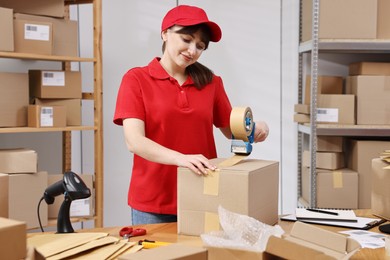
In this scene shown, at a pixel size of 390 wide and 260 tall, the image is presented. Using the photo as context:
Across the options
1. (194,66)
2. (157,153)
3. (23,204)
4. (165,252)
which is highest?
(194,66)

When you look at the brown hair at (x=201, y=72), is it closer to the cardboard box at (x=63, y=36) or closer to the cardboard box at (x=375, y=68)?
the cardboard box at (x=63, y=36)

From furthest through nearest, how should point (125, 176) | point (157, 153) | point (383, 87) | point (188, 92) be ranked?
point (125, 176)
point (383, 87)
point (188, 92)
point (157, 153)

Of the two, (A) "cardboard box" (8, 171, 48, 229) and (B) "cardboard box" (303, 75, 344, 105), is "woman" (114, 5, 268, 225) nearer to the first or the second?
(A) "cardboard box" (8, 171, 48, 229)

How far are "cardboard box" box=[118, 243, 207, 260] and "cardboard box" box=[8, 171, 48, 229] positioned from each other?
71.3 inches

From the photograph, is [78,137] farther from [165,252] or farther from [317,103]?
[165,252]

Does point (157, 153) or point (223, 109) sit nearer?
point (157, 153)

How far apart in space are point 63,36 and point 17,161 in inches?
29.9

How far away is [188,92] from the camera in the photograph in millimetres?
1940

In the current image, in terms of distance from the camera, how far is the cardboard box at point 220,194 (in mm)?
1441

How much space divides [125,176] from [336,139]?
1.40m

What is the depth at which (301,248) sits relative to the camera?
1.05m

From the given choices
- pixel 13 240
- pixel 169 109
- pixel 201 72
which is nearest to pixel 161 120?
pixel 169 109

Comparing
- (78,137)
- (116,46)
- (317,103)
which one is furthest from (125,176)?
(317,103)

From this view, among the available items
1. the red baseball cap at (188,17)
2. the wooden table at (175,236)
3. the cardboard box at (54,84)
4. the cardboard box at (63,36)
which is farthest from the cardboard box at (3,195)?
the cardboard box at (63,36)
